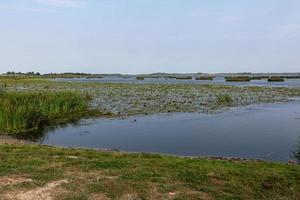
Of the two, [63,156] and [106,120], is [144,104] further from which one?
[63,156]

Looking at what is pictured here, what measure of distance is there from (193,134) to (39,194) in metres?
13.0

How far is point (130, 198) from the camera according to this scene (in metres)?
7.24

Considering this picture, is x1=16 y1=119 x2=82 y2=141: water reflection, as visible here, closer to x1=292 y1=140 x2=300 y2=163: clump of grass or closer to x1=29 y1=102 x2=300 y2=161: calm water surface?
x1=29 y1=102 x2=300 y2=161: calm water surface

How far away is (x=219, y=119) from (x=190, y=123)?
2.80 meters

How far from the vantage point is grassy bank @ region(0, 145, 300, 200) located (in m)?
7.52

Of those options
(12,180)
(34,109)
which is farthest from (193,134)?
(12,180)

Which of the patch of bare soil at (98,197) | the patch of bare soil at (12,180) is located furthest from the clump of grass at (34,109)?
the patch of bare soil at (98,197)

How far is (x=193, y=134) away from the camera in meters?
19.7

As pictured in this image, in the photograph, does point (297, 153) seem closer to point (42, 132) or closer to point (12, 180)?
point (12, 180)

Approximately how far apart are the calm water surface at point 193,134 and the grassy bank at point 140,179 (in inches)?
213

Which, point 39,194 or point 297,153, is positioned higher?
point 39,194

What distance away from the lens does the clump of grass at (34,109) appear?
1916cm

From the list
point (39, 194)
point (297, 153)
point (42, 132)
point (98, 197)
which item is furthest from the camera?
point (42, 132)

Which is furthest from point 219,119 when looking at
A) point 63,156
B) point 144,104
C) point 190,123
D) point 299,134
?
point 63,156
